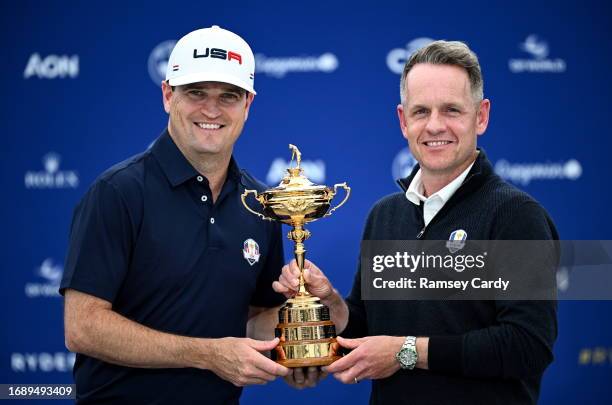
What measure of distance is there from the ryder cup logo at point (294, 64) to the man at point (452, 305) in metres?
1.58

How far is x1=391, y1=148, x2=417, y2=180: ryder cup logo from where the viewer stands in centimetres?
386

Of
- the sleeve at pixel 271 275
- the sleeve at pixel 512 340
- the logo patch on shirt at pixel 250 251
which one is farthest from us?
the sleeve at pixel 271 275

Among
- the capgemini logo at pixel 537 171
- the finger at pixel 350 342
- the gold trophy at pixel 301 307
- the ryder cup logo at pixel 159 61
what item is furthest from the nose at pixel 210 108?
the capgemini logo at pixel 537 171

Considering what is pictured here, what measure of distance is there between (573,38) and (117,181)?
2557 millimetres

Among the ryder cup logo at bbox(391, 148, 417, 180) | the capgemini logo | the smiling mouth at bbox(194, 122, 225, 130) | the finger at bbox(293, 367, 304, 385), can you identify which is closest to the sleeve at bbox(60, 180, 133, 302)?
the smiling mouth at bbox(194, 122, 225, 130)

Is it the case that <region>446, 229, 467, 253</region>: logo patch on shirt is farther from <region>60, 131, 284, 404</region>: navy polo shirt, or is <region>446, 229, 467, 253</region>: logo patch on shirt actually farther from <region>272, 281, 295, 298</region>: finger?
<region>60, 131, 284, 404</region>: navy polo shirt

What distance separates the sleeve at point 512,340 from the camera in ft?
6.74

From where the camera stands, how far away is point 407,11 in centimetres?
390

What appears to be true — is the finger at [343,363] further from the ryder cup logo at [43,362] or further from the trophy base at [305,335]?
the ryder cup logo at [43,362]

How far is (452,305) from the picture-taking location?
218 centimetres

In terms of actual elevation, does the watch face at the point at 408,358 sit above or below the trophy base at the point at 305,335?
below

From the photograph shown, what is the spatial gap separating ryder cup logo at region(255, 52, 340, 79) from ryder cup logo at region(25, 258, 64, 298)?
1393 mm

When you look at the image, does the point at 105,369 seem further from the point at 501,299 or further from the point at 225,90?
the point at 501,299

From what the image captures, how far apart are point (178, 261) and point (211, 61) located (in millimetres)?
609
